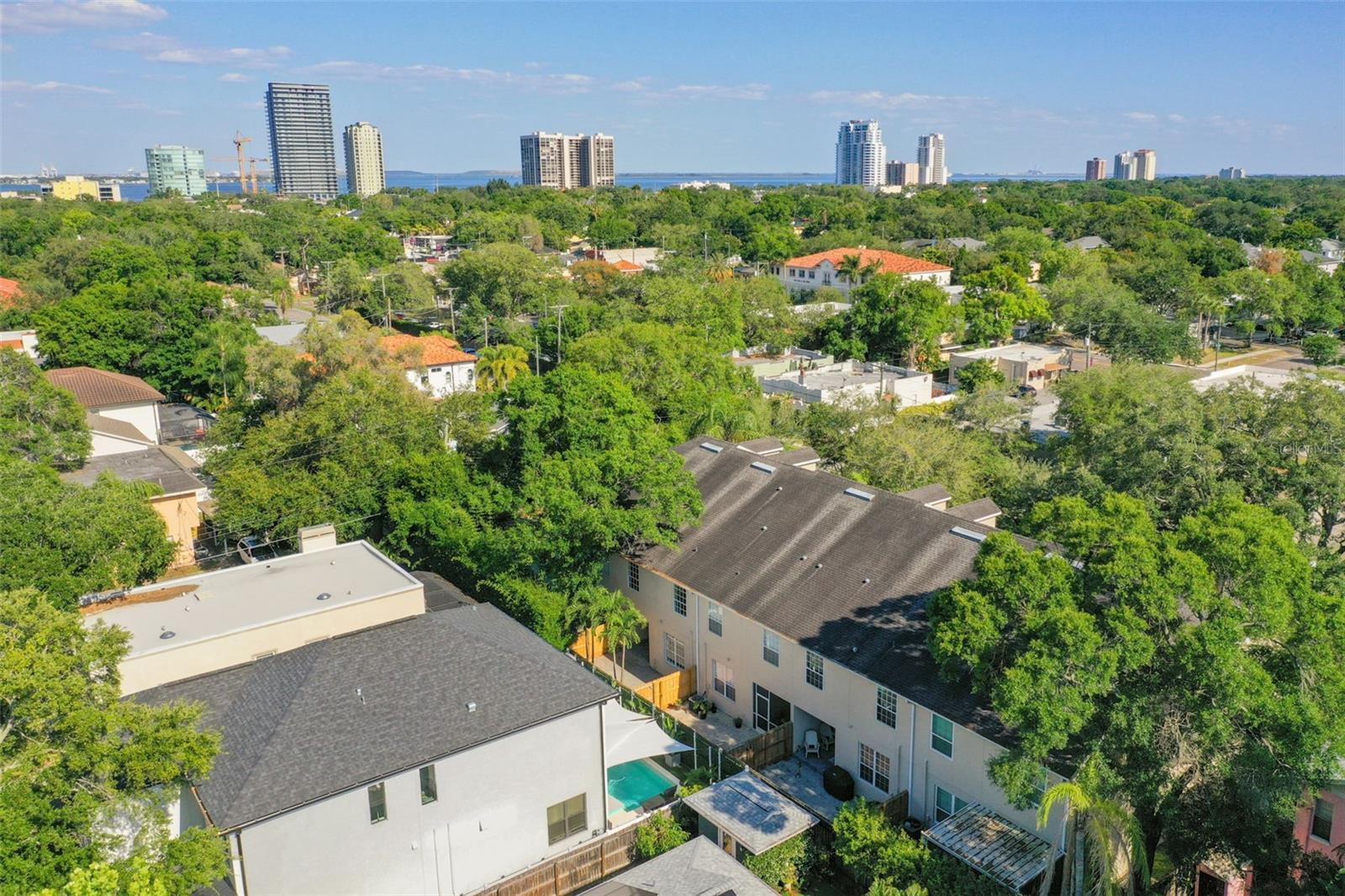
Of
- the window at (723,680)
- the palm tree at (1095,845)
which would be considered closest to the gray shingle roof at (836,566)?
the window at (723,680)

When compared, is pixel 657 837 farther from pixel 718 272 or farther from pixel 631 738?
pixel 718 272

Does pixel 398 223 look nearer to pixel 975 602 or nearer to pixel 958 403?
pixel 958 403

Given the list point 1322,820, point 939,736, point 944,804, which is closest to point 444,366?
point 939,736

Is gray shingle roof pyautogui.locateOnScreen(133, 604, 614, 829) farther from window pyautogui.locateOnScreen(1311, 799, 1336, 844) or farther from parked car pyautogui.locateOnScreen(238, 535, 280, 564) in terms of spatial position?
parked car pyautogui.locateOnScreen(238, 535, 280, 564)

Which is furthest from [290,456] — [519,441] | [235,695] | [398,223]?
[398,223]

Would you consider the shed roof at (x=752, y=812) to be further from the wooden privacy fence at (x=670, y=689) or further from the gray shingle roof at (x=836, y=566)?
the wooden privacy fence at (x=670, y=689)

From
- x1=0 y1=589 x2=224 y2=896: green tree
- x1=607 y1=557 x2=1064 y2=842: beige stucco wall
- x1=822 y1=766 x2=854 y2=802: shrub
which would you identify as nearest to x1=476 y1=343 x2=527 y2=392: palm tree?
x1=607 y1=557 x2=1064 y2=842: beige stucco wall
